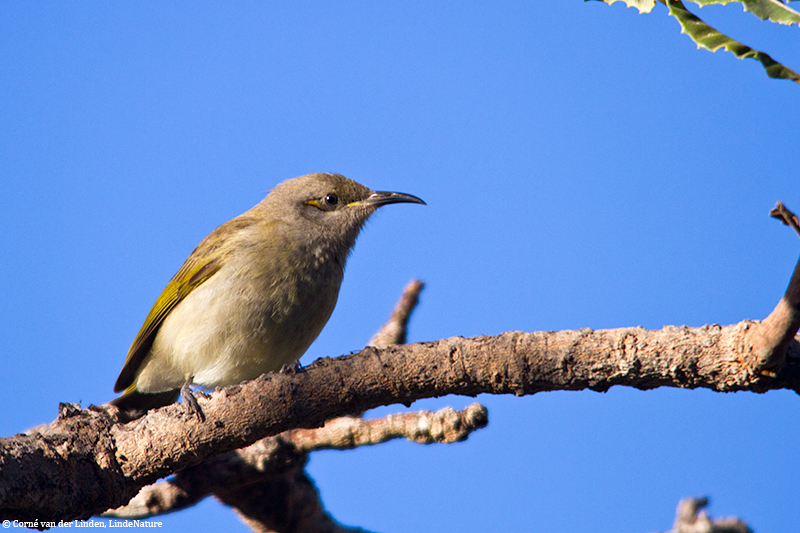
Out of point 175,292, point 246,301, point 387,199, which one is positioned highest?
point 387,199

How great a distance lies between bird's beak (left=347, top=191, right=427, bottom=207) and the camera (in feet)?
23.8

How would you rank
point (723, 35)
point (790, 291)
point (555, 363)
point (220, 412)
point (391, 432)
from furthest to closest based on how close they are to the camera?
point (391, 432)
point (220, 412)
point (555, 363)
point (790, 291)
point (723, 35)

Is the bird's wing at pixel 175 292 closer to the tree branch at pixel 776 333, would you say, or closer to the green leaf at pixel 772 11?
the tree branch at pixel 776 333

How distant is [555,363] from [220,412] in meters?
2.10

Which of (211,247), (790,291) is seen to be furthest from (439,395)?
(211,247)

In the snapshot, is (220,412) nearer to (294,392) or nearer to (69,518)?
(294,392)

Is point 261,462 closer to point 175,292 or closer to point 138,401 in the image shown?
point 138,401

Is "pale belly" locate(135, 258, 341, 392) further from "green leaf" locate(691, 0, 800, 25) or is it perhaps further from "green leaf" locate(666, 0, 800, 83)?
"green leaf" locate(691, 0, 800, 25)

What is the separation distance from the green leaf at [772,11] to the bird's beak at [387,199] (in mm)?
4822

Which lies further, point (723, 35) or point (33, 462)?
point (33, 462)

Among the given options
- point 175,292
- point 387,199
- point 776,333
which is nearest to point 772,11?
point 776,333

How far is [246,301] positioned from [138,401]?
162 centimetres

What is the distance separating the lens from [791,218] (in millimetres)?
2545

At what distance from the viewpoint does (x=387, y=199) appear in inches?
287
